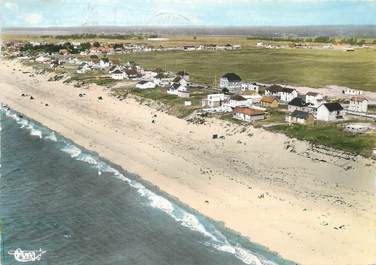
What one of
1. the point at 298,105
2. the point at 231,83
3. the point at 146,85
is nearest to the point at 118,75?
the point at 146,85

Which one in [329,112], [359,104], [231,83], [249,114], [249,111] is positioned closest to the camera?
[329,112]

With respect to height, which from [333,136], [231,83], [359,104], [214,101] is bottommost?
[333,136]

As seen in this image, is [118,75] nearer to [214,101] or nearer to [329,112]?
[214,101]

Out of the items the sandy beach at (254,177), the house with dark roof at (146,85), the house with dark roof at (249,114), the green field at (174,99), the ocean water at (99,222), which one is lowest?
the ocean water at (99,222)

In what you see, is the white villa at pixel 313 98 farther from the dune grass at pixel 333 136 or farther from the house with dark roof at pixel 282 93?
the dune grass at pixel 333 136

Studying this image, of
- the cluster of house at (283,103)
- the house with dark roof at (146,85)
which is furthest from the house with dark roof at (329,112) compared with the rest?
the house with dark roof at (146,85)

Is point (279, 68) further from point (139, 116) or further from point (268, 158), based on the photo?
point (268, 158)

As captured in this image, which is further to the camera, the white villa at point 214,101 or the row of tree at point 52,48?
the row of tree at point 52,48
